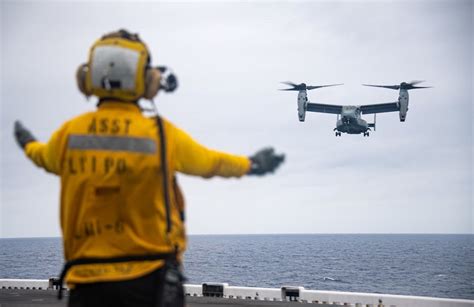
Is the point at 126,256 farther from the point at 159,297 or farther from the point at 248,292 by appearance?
the point at 248,292

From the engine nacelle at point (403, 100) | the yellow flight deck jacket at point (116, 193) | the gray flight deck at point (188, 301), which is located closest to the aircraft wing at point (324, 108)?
the engine nacelle at point (403, 100)

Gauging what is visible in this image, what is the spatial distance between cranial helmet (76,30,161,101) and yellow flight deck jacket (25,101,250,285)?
12 cm

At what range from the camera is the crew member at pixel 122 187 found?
3615 millimetres

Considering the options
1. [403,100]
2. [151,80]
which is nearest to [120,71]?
[151,80]

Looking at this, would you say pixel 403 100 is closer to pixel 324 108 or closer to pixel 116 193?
pixel 324 108

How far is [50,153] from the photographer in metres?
3.93

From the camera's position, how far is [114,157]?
364cm

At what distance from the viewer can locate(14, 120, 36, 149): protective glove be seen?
4.25 metres

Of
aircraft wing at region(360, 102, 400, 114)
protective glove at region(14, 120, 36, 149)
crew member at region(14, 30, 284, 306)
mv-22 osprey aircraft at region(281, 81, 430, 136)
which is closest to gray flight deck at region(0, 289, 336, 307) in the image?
protective glove at region(14, 120, 36, 149)

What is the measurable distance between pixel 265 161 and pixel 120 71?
3.40 feet

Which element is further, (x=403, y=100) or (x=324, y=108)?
(x=403, y=100)

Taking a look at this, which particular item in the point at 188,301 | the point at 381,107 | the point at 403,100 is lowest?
the point at 188,301

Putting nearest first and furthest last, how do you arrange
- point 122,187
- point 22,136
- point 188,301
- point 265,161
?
point 122,187, point 265,161, point 22,136, point 188,301

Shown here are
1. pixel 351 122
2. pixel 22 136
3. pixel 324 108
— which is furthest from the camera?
pixel 324 108
